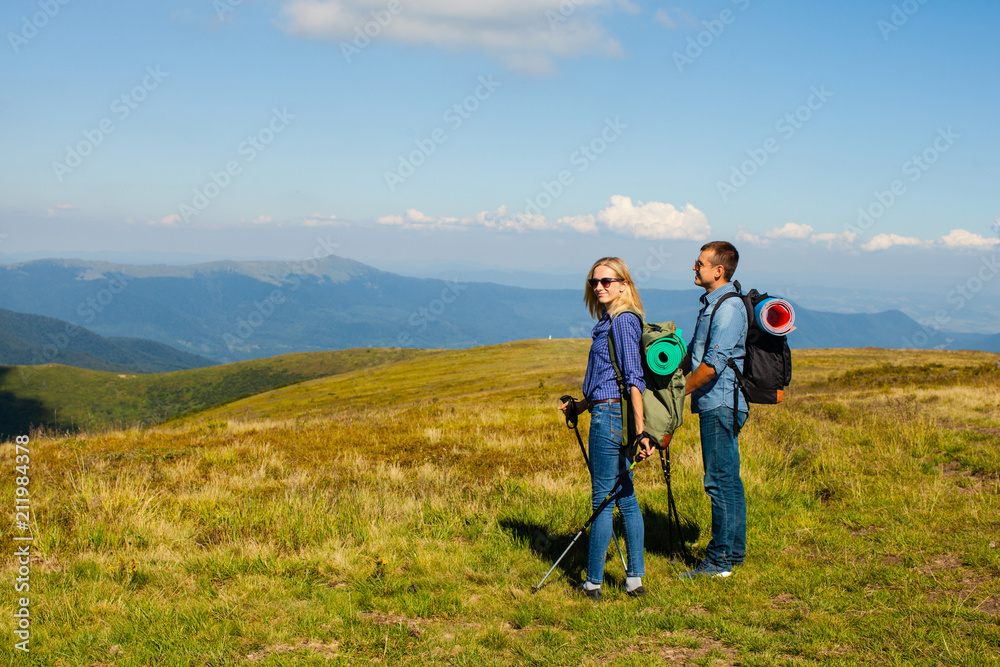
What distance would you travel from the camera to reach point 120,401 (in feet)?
546

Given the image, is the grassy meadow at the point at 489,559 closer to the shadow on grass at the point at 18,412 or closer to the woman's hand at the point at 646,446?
the woman's hand at the point at 646,446

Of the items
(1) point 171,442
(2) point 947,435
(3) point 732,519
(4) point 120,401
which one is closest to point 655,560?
(3) point 732,519

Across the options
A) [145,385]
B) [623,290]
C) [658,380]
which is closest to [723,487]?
[658,380]

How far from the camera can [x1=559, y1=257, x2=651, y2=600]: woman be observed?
4.81 metres

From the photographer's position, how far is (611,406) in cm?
491

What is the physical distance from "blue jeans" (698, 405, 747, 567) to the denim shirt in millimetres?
133

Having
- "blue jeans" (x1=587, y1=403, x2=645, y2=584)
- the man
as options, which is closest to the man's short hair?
the man

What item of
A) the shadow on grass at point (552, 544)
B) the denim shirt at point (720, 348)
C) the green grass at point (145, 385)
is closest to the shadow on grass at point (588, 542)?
the shadow on grass at point (552, 544)

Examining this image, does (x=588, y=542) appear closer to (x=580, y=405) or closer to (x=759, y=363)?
(x=580, y=405)

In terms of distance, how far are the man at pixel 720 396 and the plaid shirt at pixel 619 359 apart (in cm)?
77

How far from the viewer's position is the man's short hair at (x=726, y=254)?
545 cm

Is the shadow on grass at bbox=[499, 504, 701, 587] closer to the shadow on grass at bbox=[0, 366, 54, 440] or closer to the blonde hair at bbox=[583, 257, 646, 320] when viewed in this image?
the blonde hair at bbox=[583, 257, 646, 320]

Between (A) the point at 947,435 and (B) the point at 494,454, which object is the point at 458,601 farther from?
(A) the point at 947,435

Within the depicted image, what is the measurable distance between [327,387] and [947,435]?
7953 centimetres
